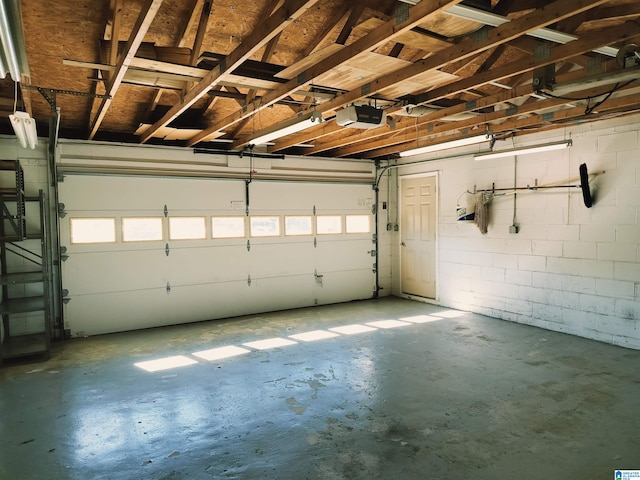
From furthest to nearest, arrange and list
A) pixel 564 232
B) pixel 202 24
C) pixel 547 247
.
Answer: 1. pixel 547 247
2. pixel 564 232
3. pixel 202 24

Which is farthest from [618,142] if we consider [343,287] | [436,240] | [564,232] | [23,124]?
[23,124]

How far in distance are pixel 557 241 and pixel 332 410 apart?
3.77 m

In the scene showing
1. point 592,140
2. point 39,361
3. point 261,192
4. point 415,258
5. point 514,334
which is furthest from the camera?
point 415,258

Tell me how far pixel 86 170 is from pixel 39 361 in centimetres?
237

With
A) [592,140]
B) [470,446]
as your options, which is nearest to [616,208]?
[592,140]

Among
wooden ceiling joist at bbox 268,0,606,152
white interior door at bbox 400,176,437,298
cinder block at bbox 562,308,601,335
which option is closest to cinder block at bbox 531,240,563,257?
cinder block at bbox 562,308,601,335

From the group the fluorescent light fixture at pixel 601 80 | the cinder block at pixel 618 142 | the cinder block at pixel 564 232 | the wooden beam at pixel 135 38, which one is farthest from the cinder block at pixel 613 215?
the wooden beam at pixel 135 38

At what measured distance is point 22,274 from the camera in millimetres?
4723

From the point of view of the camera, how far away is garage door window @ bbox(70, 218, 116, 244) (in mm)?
5473

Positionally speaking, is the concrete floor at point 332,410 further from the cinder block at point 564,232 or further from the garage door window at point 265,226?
the garage door window at point 265,226

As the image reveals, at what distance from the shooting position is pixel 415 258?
7508 mm

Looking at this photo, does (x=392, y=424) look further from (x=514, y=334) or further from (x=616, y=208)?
(x=616, y=208)

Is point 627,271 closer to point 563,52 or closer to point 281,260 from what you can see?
point 563,52

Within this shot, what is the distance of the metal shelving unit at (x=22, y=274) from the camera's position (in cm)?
456
